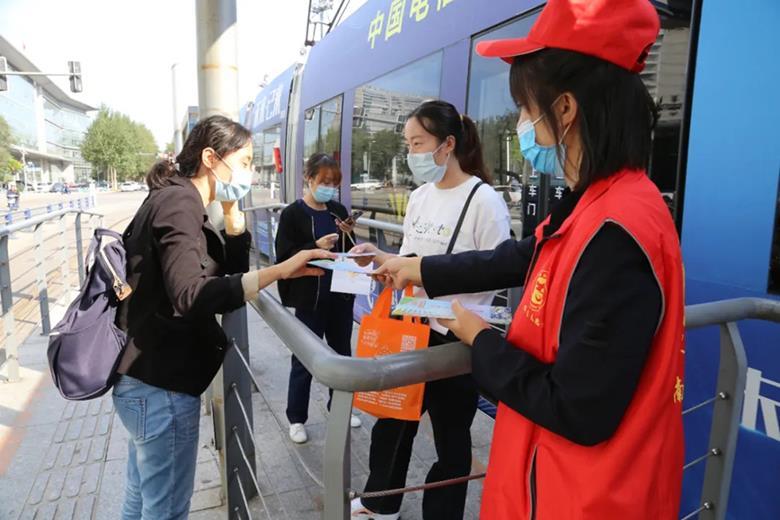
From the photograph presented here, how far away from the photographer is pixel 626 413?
87 cm

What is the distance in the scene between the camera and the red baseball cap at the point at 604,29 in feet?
3.01

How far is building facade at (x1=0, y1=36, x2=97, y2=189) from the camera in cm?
6046

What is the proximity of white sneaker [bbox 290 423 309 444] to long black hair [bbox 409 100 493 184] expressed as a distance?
73.7 inches

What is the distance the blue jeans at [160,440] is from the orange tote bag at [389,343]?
1.82 feet

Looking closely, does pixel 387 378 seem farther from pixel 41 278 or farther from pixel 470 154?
pixel 41 278

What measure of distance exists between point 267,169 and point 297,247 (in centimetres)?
688

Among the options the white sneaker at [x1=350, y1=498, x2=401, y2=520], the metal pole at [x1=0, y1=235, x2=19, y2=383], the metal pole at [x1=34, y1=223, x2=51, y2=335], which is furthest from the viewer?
the metal pole at [x1=34, y1=223, x2=51, y2=335]

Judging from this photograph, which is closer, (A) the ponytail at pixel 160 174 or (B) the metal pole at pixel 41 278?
(A) the ponytail at pixel 160 174

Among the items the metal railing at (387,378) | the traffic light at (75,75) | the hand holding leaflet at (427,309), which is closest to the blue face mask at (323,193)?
the metal railing at (387,378)

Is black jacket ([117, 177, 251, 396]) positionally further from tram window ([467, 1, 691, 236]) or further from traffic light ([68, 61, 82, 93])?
traffic light ([68, 61, 82, 93])

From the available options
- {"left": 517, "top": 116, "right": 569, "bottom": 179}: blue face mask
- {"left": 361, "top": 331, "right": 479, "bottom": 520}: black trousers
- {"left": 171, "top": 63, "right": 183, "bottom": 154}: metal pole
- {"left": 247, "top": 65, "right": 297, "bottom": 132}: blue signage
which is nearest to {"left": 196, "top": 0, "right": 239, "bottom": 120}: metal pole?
{"left": 361, "top": 331, "right": 479, "bottom": 520}: black trousers

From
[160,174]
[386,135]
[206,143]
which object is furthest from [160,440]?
[386,135]

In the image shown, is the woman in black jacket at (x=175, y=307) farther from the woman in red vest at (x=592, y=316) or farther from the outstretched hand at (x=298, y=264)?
the woman in red vest at (x=592, y=316)

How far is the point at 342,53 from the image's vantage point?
5.78 meters
